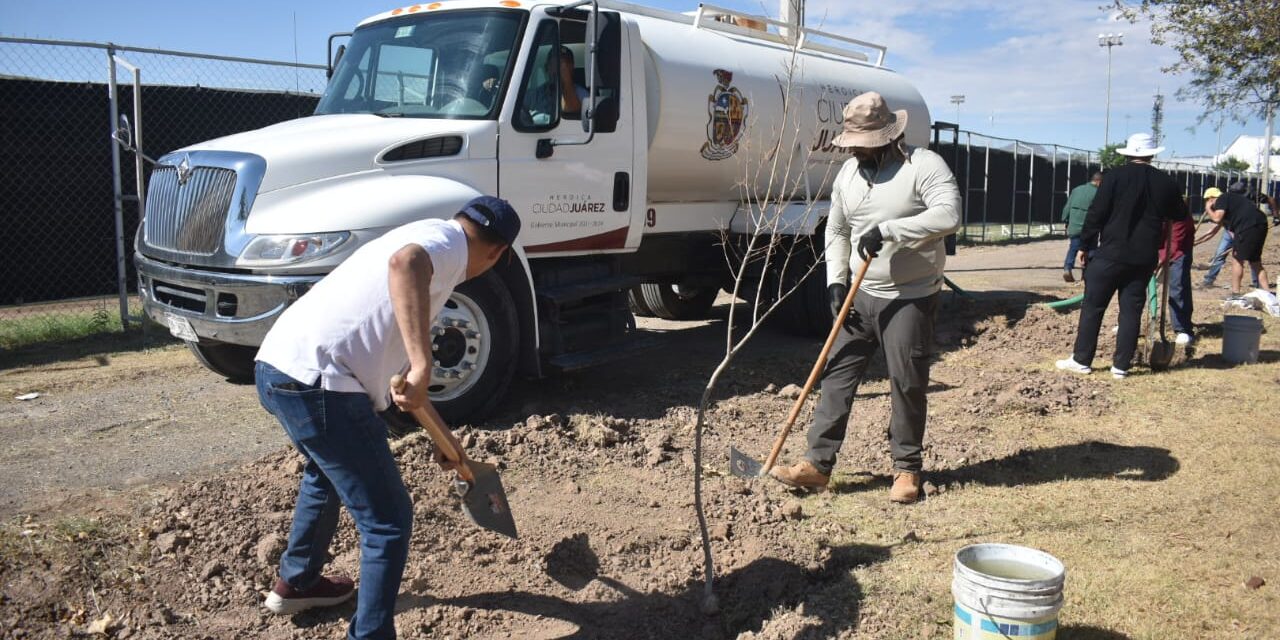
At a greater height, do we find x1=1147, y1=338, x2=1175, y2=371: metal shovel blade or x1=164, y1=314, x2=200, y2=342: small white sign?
x1=164, y1=314, x2=200, y2=342: small white sign

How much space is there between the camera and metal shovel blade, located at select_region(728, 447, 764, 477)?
190 inches

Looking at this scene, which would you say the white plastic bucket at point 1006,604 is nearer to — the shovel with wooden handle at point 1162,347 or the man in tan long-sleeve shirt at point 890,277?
the man in tan long-sleeve shirt at point 890,277

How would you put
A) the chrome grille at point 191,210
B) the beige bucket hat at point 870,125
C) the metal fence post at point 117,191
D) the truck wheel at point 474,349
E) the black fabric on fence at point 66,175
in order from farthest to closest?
the black fabric on fence at point 66,175 < the metal fence post at point 117,191 < the truck wheel at point 474,349 < the chrome grille at point 191,210 < the beige bucket hat at point 870,125

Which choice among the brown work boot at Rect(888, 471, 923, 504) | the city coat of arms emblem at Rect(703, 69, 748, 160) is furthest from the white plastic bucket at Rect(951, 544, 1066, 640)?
the city coat of arms emblem at Rect(703, 69, 748, 160)

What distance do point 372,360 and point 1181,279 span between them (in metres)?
8.52

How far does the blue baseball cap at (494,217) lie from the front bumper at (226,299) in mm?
2474

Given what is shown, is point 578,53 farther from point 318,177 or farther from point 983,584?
point 983,584

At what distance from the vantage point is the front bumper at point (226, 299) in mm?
5199

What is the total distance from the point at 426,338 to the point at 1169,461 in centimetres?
465

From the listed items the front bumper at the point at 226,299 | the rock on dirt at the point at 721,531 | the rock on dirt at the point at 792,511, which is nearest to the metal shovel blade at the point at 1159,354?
the rock on dirt at the point at 792,511

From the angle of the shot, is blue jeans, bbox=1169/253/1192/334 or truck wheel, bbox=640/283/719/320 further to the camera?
truck wheel, bbox=640/283/719/320

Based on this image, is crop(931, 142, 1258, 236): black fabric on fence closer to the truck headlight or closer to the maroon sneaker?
the truck headlight

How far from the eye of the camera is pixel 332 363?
290 centimetres

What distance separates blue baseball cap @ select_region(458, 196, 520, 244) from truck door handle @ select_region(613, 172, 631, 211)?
3780 millimetres
